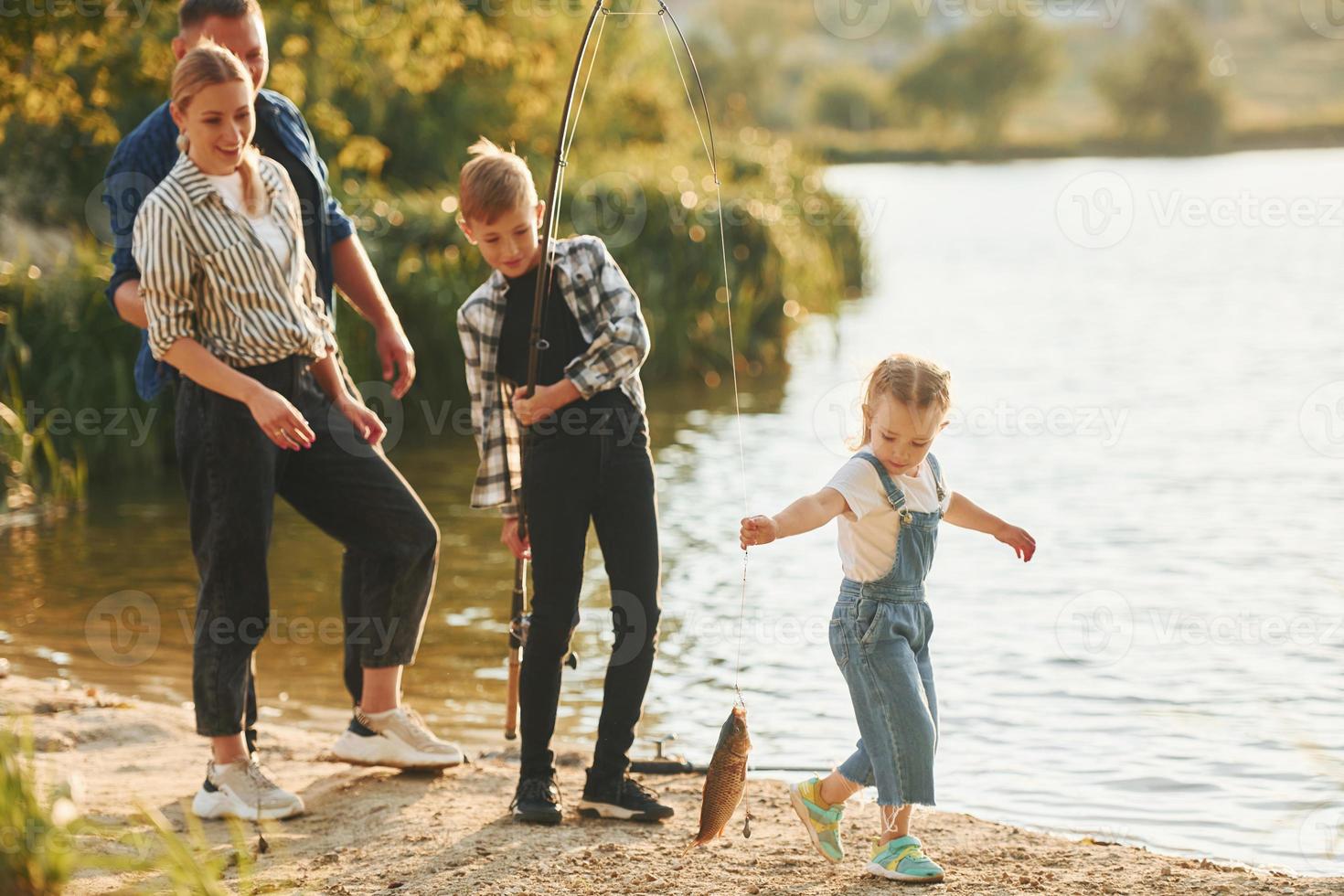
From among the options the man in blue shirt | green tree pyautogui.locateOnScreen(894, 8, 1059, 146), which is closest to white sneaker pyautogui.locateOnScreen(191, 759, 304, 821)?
the man in blue shirt

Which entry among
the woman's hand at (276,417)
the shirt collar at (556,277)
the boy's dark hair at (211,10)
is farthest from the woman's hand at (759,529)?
the boy's dark hair at (211,10)

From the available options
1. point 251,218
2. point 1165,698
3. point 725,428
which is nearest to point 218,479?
point 251,218

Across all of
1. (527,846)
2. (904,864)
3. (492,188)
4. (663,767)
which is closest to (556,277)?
(492,188)

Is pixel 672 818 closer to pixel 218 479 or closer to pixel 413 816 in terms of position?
pixel 413 816

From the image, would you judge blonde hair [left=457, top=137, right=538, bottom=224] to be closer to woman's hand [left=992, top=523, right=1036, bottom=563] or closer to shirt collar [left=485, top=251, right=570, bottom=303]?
shirt collar [left=485, top=251, right=570, bottom=303]

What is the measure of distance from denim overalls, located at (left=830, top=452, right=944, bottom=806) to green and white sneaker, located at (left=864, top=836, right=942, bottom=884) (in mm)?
102

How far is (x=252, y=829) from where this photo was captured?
4.19 meters

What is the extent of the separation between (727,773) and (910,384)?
102cm

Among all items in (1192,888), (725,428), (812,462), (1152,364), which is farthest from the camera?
(1152,364)

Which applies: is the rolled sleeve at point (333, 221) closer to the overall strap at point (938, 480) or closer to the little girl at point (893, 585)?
the little girl at point (893, 585)

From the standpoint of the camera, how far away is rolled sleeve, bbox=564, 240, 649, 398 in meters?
4.09

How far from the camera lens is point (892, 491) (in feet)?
12.3

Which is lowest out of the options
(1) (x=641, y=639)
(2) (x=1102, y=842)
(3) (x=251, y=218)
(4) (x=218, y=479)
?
(2) (x=1102, y=842)

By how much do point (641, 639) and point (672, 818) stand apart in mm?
537
